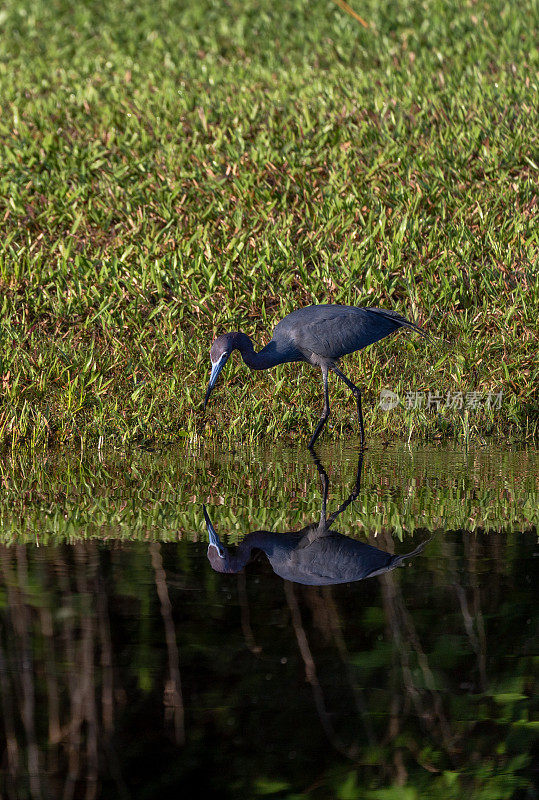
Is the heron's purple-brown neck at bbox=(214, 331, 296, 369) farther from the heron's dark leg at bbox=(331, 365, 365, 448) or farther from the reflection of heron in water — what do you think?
the reflection of heron in water

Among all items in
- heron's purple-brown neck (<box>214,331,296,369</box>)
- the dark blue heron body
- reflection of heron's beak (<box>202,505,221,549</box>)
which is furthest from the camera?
heron's purple-brown neck (<box>214,331,296,369</box>)

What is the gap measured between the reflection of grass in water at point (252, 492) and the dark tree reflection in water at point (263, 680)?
60 centimetres

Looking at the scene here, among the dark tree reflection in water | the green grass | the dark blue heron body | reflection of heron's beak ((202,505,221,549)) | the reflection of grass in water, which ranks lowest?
the dark tree reflection in water

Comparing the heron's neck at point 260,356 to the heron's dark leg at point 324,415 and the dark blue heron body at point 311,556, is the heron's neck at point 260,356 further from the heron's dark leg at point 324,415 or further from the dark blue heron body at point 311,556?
the dark blue heron body at point 311,556

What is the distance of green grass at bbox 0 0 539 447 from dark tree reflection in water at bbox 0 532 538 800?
9.57 feet

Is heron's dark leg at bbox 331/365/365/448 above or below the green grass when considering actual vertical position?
below

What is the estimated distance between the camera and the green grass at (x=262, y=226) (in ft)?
25.6

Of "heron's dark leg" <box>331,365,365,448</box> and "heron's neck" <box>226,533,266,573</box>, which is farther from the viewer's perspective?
"heron's dark leg" <box>331,365,365,448</box>

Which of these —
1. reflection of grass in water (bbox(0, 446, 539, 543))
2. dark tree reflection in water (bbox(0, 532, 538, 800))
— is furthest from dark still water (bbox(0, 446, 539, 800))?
reflection of grass in water (bbox(0, 446, 539, 543))

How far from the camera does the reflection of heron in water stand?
15.4 ft

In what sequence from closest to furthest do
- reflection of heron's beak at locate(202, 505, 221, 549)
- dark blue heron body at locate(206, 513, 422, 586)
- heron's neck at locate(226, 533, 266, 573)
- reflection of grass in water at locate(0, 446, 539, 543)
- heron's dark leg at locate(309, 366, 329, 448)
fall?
dark blue heron body at locate(206, 513, 422, 586) < heron's neck at locate(226, 533, 266, 573) < reflection of heron's beak at locate(202, 505, 221, 549) < reflection of grass in water at locate(0, 446, 539, 543) < heron's dark leg at locate(309, 366, 329, 448)

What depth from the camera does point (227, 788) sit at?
3074mm

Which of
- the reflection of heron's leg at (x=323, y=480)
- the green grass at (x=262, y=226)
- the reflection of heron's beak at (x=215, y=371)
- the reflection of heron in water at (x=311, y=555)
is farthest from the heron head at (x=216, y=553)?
the green grass at (x=262, y=226)

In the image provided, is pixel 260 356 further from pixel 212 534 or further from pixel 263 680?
pixel 263 680
